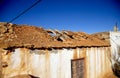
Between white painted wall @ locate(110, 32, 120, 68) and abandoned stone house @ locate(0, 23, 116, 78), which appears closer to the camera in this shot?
abandoned stone house @ locate(0, 23, 116, 78)

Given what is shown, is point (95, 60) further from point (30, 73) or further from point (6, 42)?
point (6, 42)

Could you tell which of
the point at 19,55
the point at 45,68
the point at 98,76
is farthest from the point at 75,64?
the point at 19,55

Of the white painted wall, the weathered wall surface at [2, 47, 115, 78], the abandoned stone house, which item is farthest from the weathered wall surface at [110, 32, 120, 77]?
the weathered wall surface at [2, 47, 115, 78]

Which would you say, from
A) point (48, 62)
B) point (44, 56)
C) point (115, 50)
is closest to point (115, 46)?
point (115, 50)

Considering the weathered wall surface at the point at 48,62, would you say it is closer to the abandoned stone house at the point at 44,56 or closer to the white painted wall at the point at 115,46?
the abandoned stone house at the point at 44,56

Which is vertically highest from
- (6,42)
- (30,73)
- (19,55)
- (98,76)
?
(6,42)

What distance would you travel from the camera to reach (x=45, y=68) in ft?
22.8

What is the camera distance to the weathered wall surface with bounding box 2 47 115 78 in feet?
18.4

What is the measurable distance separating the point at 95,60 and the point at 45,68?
196 inches

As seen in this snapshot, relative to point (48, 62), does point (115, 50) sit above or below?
above

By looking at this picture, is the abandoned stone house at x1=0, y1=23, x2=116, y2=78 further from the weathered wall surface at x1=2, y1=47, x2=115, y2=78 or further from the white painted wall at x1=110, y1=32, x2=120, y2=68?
the white painted wall at x1=110, y1=32, x2=120, y2=68

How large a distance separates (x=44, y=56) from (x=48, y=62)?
379 millimetres

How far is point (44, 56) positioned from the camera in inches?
273

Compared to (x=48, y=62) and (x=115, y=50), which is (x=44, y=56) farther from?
(x=115, y=50)
